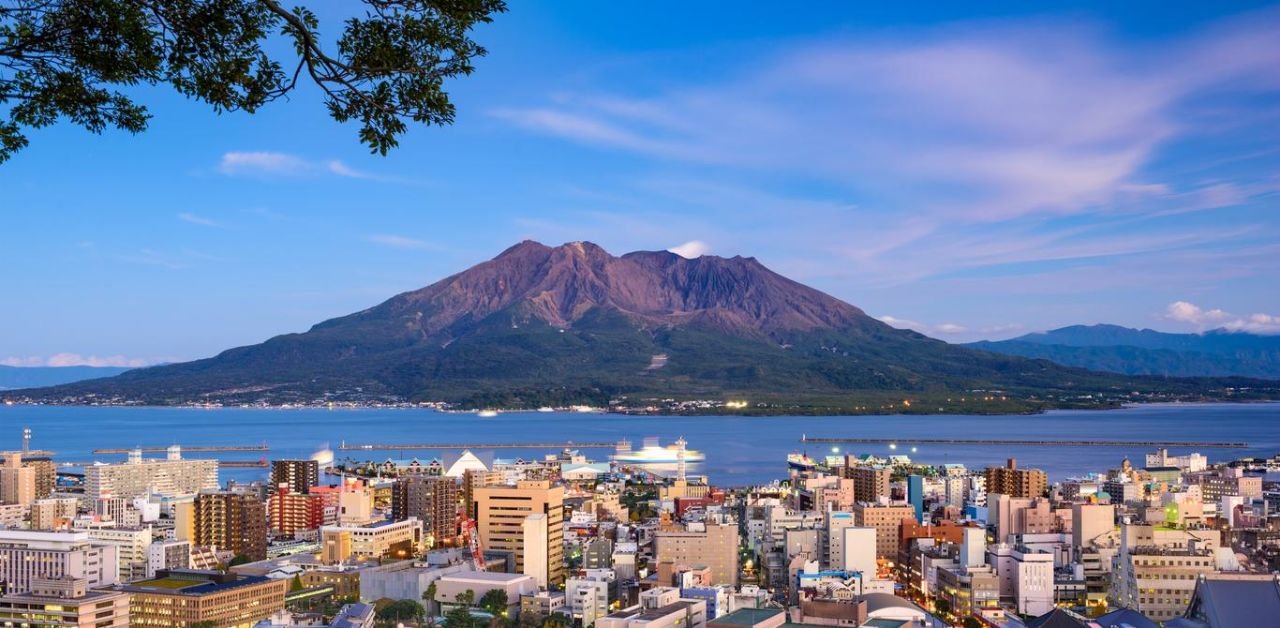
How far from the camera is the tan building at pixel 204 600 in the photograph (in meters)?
11.3

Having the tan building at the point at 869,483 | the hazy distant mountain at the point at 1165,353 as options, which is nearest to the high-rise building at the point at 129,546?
the tan building at the point at 869,483

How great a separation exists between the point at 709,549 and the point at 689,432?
98.6 feet

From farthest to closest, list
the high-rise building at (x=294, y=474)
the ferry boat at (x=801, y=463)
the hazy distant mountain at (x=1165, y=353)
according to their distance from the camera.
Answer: the hazy distant mountain at (x=1165, y=353), the ferry boat at (x=801, y=463), the high-rise building at (x=294, y=474)

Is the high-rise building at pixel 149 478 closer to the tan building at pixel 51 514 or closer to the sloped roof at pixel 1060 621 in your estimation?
the tan building at pixel 51 514

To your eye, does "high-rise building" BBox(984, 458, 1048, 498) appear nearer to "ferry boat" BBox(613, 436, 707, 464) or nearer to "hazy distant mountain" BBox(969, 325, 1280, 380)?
"ferry boat" BBox(613, 436, 707, 464)

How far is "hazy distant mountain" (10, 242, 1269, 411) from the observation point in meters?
61.3

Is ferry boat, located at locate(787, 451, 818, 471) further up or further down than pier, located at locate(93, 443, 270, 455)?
further down

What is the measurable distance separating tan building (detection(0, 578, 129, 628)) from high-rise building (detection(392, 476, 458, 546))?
268 inches

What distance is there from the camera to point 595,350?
68.6 metres

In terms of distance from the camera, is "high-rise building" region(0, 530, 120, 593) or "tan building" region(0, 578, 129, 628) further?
"high-rise building" region(0, 530, 120, 593)

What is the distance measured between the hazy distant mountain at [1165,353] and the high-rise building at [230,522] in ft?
343

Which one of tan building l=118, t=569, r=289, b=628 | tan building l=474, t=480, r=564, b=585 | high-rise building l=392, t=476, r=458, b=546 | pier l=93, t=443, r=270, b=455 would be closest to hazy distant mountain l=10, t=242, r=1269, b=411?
pier l=93, t=443, r=270, b=455

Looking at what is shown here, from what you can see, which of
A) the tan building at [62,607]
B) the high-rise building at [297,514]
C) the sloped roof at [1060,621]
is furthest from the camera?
the high-rise building at [297,514]

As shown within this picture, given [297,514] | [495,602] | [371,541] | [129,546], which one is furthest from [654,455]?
[495,602]
